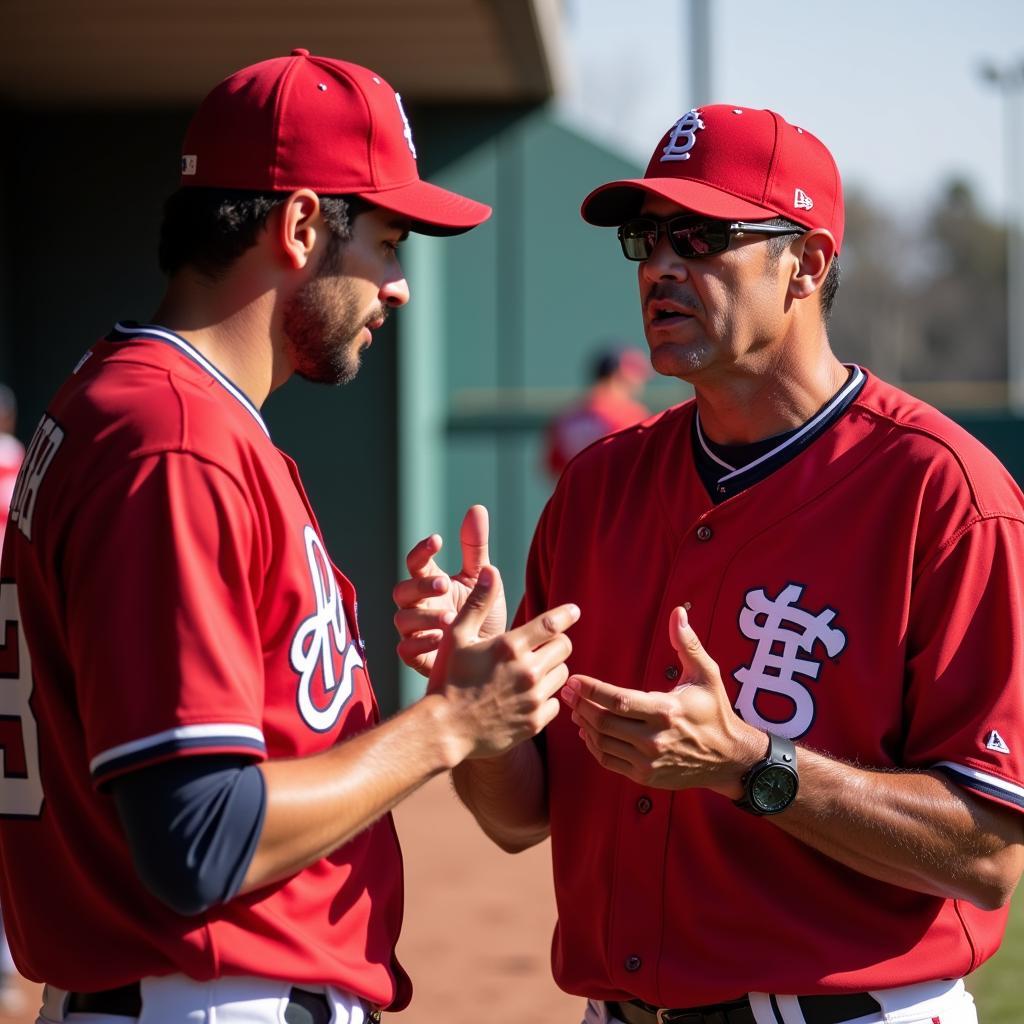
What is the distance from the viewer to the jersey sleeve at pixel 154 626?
177 centimetres

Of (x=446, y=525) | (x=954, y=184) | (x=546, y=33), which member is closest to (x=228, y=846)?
(x=546, y=33)

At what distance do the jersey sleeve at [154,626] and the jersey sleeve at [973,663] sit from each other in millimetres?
1066

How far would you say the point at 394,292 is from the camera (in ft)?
7.68

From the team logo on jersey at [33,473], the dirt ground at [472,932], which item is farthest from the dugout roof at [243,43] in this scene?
the team logo on jersey at [33,473]

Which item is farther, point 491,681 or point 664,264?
point 664,264

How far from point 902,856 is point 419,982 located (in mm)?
3663

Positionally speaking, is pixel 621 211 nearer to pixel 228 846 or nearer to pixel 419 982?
pixel 228 846

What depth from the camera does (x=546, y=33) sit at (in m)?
8.18

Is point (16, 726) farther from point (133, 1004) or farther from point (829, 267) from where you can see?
point (829, 267)

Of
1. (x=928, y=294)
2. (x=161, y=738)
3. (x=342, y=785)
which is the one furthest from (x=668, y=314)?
(x=928, y=294)

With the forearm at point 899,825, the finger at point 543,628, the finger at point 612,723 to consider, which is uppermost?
the finger at point 543,628

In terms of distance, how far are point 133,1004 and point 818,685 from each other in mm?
1152

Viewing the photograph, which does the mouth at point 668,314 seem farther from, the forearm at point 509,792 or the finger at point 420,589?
the forearm at point 509,792

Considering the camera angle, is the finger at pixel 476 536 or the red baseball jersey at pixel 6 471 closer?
the finger at pixel 476 536
